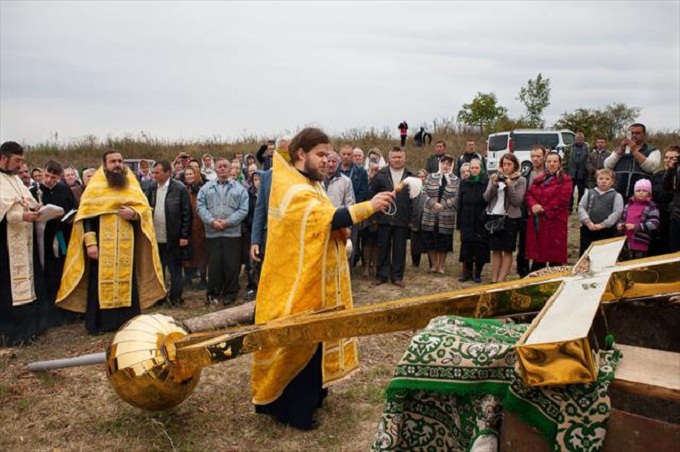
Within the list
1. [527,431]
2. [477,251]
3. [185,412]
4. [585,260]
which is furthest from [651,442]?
[477,251]

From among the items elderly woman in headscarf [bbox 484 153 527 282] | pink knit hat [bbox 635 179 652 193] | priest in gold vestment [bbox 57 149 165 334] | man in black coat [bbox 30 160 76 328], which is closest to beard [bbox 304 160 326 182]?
priest in gold vestment [bbox 57 149 165 334]

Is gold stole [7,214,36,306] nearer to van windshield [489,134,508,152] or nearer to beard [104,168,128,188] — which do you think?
beard [104,168,128,188]

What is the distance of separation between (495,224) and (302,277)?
4.88m

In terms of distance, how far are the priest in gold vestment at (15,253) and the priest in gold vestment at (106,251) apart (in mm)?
423

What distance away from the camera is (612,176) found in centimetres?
725

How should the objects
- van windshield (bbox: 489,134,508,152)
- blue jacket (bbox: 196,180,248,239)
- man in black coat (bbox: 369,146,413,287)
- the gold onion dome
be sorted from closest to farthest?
the gold onion dome < blue jacket (bbox: 196,180,248,239) < man in black coat (bbox: 369,146,413,287) < van windshield (bbox: 489,134,508,152)

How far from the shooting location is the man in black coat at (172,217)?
770 cm

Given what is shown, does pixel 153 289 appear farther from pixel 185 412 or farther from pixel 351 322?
pixel 351 322

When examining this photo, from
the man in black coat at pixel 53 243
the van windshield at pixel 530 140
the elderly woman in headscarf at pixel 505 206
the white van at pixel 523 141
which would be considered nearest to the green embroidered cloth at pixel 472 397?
the man in black coat at pixel 53 243

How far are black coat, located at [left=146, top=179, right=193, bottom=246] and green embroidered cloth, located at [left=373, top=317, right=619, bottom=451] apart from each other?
6396 millimetres

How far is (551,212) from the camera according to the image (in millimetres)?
7344

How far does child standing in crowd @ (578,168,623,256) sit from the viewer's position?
702cm

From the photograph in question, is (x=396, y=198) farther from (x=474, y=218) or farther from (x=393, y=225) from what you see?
(x=474, y=218)

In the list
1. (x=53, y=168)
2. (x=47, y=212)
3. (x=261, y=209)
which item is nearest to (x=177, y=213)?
(x=53, y=168)
